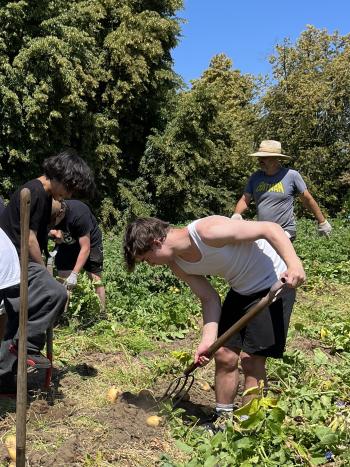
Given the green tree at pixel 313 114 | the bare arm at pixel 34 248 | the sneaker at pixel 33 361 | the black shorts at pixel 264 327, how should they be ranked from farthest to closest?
the green tree at pixel 313 114, the bare arm at pixel 34 248, the sneaker at pixel 33 361, the black shorts at pixel 264 327

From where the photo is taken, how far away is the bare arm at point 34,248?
3.60 metres

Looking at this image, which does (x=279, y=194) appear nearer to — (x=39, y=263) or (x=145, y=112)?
(x=39, y=263)

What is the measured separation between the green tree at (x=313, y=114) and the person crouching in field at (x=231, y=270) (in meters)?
17.8

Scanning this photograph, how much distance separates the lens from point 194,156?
18.9 m

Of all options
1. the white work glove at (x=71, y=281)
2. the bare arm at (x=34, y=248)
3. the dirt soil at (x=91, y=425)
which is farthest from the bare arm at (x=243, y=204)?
the bare arm at (x=34, y=248)

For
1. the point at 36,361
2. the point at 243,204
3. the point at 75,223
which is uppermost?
the point at 243,204

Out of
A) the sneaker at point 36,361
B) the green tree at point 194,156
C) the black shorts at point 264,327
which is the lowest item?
the sneaker at point 36,361

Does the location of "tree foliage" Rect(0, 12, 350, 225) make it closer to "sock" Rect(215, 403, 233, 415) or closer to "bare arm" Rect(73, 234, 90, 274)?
"bare arm" Rect(73, 234, 90, 274)

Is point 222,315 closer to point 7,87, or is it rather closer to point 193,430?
point 193,430

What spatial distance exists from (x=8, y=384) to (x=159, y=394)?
1.03 metres

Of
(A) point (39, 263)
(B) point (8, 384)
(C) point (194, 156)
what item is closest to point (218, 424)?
(B) point (8, 384)

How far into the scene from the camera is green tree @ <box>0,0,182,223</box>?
49.7 ft

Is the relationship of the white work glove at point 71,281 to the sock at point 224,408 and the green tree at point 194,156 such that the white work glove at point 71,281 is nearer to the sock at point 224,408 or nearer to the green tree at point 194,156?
the sock at point 224,408

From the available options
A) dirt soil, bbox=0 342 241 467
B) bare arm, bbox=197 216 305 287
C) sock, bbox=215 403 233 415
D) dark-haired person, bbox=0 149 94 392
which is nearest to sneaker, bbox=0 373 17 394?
dark-haired person, bbox=0 149 94 392
